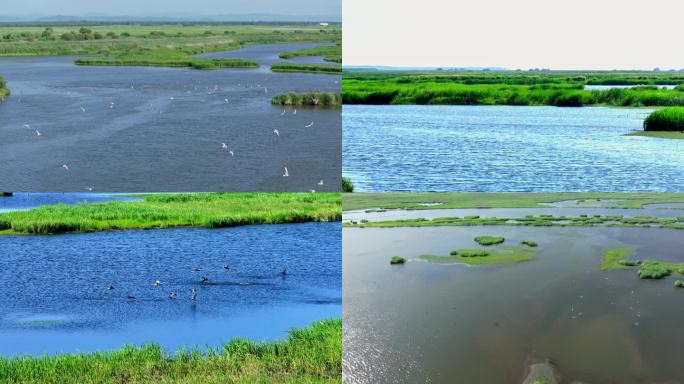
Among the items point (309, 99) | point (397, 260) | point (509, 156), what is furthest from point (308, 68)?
point (397, 260)

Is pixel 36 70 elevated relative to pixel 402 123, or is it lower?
elevated

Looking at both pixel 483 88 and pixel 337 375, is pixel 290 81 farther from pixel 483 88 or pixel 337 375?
pixel 337 375

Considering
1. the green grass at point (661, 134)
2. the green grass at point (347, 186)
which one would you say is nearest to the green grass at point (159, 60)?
the green grass at point (347, 186)

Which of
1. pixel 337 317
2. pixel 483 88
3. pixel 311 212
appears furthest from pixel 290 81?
pixel 337 317

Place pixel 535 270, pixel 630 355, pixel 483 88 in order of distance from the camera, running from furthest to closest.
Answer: pixel 483 88 < pixel 535 270 < pixel 630 355

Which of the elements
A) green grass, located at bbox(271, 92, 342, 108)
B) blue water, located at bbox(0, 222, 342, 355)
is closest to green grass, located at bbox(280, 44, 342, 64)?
green grass, located at bbox(271, 92, 342, 108)

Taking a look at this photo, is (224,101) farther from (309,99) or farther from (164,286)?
(164,286)

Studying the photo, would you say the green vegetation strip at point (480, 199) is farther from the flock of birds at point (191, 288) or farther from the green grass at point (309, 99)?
the flock of birds at point (191, 288)
